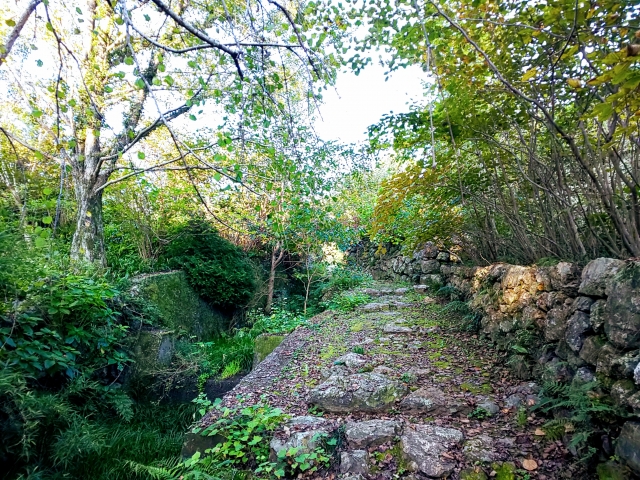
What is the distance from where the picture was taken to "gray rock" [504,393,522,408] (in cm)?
227

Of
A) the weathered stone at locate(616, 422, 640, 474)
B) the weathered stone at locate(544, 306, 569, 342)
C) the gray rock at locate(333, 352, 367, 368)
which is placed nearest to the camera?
the weathered stone at locate(616, 422, 640, 474)

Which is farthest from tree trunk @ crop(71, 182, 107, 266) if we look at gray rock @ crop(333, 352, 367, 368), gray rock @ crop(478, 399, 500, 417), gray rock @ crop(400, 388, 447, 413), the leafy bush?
gray rock @ crop(478, 399, 500, 417)

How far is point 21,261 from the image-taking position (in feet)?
8.24

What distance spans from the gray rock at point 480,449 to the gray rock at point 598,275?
102 centimetres

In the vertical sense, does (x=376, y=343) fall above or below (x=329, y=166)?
below

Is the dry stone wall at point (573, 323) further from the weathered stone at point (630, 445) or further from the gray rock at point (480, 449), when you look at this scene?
the gray rock at point (480, 449)

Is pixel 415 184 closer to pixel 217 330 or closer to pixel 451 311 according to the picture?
pixel 451 311

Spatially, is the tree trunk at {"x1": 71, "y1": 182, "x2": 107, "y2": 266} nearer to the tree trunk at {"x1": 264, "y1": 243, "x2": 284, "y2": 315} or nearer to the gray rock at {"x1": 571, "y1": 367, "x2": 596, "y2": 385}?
the tree trunk at {"x1": 264, "y1": 243, "x2": 284, "y2": 315}

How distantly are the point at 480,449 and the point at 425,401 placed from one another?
0.54 m

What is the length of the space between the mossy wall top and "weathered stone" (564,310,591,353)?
4415 millimetres

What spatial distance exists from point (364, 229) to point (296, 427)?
6471mm

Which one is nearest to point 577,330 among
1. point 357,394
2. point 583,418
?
point 583,418

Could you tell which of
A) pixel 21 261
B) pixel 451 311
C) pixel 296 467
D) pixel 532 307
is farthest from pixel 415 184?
pixel 21 261

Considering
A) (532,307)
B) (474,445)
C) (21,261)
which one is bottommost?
(474,445)
